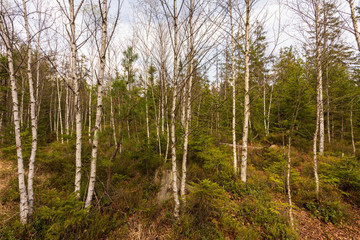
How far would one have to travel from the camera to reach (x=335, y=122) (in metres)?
13.0

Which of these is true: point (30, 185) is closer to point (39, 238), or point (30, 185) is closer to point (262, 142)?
point (39, 238)

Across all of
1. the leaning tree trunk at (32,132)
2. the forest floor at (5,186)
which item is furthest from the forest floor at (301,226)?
the leaning tree trunk at (32,132)

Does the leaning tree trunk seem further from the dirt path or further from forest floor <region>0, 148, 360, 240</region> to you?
the dirt path

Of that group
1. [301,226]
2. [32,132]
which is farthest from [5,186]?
[301,226]

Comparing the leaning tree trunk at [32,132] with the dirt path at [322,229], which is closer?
the leaning tree trunk at [32,132]

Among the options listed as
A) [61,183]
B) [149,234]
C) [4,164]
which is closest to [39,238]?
[149,234]

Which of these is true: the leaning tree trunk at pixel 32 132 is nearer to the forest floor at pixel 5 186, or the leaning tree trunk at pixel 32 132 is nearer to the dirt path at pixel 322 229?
the forest floor at pixel 5 186

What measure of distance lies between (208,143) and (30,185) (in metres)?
6.17

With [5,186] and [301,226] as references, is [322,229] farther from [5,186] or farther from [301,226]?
[5,186]

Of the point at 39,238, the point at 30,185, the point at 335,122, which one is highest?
the point at 335,122

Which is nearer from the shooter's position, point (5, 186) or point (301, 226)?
point (301, 226)

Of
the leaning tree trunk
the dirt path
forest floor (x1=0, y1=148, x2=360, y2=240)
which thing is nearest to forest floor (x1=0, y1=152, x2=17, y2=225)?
forest floor (x1=0, y1=148, x2=360, y2=240)

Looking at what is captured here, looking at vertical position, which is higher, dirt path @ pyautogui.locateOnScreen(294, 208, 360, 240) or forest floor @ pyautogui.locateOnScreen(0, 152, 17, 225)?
forest floor @ pyautogui.locateOnScreen(0, 152, 17, 225)

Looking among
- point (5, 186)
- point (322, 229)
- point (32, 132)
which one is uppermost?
point (32, 132)
